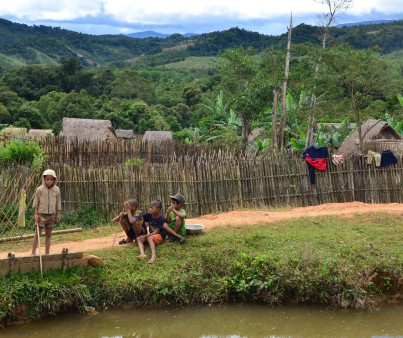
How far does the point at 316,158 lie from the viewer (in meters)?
12.4

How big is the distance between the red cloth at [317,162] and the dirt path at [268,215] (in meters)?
0.81

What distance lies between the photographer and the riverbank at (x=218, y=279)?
744 centimetres

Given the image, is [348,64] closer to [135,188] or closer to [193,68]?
[135,188]

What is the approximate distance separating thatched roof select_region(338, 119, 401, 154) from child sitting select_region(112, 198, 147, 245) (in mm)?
10431

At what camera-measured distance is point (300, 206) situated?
12.4 metres

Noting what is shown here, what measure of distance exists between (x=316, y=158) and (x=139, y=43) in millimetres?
121831

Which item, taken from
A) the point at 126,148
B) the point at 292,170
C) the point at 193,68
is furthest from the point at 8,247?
the point at 193,68

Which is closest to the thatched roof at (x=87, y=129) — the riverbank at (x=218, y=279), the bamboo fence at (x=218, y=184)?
the bamboo fence at (x=218, y=184)

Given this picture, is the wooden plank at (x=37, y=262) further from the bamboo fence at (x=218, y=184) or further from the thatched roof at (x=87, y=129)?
the thatched roof at (x=87, y=129)

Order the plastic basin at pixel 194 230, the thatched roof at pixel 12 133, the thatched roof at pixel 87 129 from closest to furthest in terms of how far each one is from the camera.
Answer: the plastic basin at pixel 194 230
the thatched roof at pixel 12 133
the thatched roof at pixel 87 129

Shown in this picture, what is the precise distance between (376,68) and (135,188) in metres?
7.29

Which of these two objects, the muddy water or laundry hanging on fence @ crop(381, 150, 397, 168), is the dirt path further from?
the muddy water

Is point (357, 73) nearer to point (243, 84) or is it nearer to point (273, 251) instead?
point (273, 251)

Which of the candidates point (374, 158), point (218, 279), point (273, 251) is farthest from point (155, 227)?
point (374, 158)
